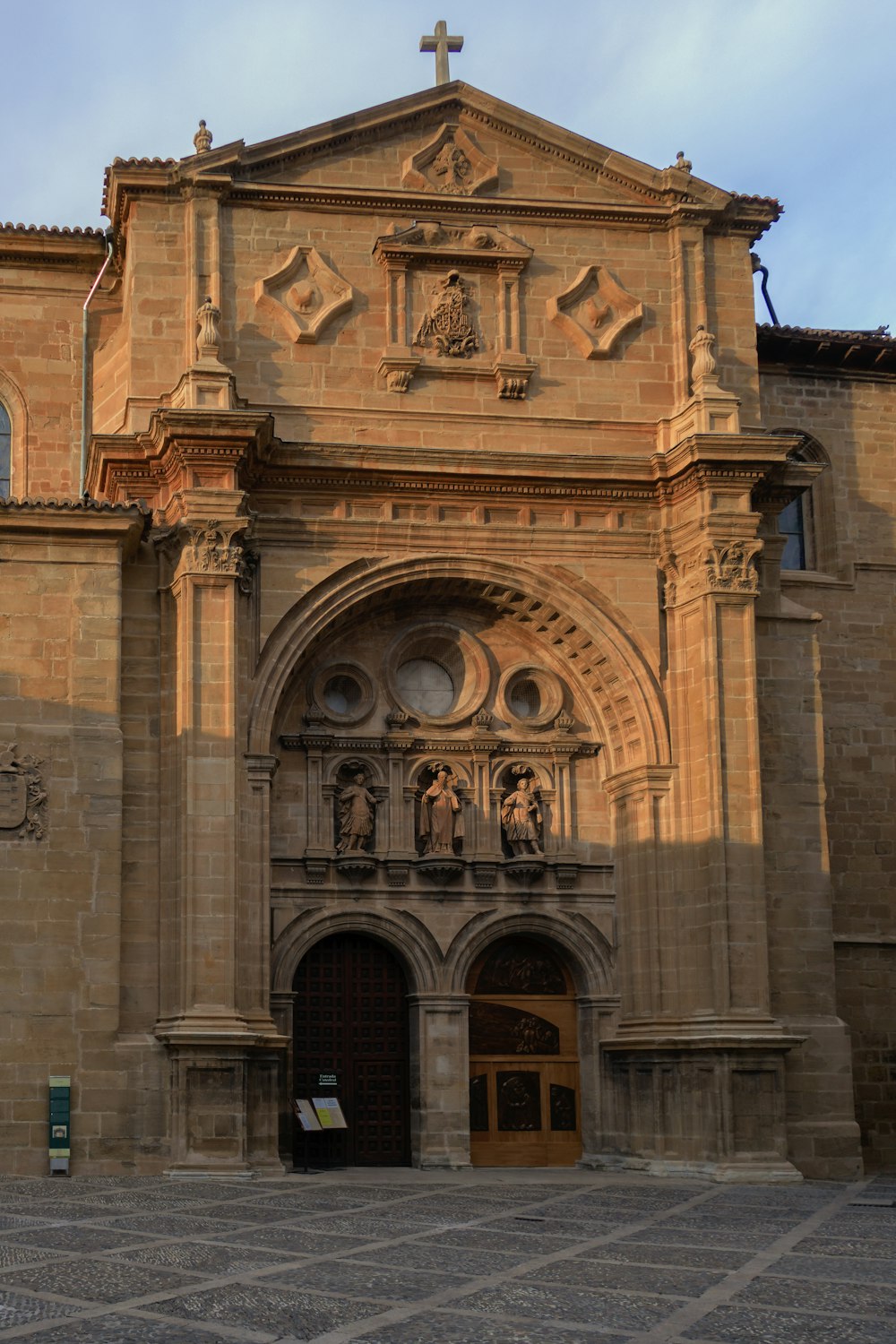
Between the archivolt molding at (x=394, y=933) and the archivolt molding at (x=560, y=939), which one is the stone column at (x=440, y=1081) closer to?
the archivolt molding at (x=394, y=933)

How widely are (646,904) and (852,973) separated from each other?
16.3ft

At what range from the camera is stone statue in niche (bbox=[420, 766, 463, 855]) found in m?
25.3

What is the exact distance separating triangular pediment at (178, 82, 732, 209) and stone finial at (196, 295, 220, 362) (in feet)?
8.15

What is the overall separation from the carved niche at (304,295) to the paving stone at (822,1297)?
1547cm

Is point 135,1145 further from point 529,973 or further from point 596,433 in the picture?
point 596,433

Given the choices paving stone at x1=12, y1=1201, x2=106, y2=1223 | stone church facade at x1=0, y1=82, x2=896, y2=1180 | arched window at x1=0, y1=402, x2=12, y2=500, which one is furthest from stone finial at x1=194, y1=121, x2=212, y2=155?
paving stone at x1=12, y1=1201, x2=106, y2=1223

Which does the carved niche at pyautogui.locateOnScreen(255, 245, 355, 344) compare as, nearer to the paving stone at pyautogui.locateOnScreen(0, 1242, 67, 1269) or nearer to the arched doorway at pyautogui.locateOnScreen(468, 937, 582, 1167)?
the arched doorway at pyautogui.locateOnScreen(468, 937, 582, 1167)

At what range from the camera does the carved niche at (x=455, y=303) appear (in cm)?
2595

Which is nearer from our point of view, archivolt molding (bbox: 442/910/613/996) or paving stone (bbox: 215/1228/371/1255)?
paving stone (bbox: 215/1228/371/1255)

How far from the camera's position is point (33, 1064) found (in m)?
22.3

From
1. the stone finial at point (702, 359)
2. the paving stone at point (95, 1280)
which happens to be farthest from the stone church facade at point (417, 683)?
the paving stone at point (95, 1280)

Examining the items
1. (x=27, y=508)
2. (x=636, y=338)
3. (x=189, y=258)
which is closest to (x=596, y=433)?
(x=636, y=338)

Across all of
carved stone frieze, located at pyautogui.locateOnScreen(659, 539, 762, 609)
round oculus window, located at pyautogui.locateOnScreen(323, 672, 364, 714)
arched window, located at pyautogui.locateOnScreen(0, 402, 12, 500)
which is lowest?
round oculus window, located at pyautogui.locateOnScreen(323, 672, 364, 714)

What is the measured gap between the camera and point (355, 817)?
82.2 ft
